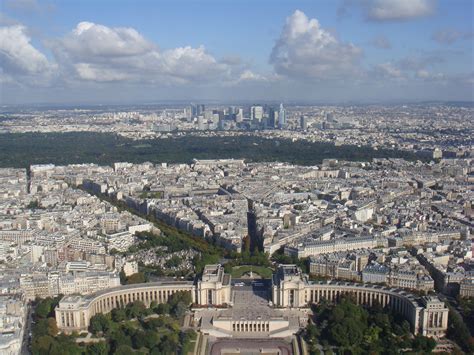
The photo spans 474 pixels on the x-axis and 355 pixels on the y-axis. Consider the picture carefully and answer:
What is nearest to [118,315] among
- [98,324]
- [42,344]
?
[98,324]

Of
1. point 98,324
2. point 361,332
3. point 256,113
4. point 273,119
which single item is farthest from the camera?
point 256,113

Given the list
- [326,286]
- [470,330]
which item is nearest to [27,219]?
[326,286]

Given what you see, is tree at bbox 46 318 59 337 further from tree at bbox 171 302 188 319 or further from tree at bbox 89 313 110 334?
tree at bbox 171 302 188 319

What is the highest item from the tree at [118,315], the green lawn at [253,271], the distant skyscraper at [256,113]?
the distant skyscraper at [256,113]

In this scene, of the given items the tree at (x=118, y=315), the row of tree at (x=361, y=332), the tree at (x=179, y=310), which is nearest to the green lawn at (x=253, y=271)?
the tree at (x=179, y=310)

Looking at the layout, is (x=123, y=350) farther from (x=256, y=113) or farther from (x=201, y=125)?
(x=256, y=113)

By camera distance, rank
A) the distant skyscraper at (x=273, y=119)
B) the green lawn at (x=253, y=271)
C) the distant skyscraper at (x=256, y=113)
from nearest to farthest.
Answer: the green lawn at (x=253, y=271) < the distant skyscraper at (x=273, y=119) < the distant skyscraper at (x=256, y=113)

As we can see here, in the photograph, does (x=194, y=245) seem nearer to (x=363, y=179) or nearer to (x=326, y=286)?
(x=326, y=286)

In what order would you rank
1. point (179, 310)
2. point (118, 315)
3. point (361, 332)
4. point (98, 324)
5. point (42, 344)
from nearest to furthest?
point (42, 344) < point (361, 332) < point (98, 324) < point (118, 315) < point (179, 310)

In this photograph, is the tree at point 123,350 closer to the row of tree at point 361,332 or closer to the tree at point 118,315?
the tree at point 118,315
